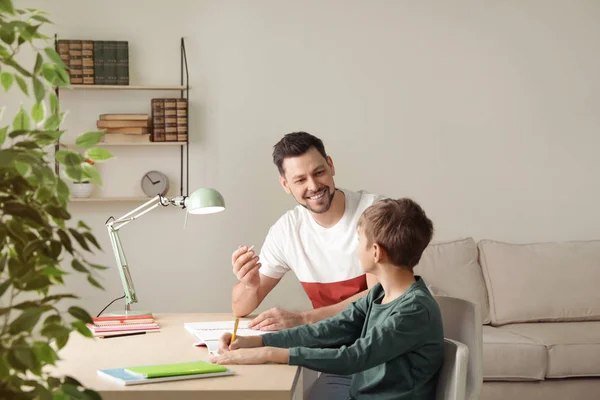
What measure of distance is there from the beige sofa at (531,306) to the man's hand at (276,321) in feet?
5.17

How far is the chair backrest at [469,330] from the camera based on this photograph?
1.96 m

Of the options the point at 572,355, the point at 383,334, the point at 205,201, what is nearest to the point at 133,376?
the point at 383,334

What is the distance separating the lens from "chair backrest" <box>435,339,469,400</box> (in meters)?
1.83

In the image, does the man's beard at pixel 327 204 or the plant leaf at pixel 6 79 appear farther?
the man's beard at pixel 327 204

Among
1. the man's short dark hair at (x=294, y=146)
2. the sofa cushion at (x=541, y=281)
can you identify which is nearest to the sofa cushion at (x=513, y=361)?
the sofa cushion at (x=541, y=281)

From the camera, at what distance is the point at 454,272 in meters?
4.14

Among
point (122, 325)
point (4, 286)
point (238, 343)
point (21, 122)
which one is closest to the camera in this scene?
point (4, 286)

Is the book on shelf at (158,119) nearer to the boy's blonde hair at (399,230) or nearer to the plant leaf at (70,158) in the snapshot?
the boy's blonde hair at (399,230)

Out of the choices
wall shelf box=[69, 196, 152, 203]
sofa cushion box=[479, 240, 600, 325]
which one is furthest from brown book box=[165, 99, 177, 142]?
sofa cushion box=[479, 240, 600, 325]

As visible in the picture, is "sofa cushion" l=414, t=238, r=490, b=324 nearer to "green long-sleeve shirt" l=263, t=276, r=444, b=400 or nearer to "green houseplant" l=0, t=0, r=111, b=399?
"green long-sleeve shirt" l=263, t=276, r=444, b=400

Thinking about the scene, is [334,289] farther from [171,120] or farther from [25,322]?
[25,322]

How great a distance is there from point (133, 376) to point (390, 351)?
0.60 metres

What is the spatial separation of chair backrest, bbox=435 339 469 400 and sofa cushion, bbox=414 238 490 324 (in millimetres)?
2124

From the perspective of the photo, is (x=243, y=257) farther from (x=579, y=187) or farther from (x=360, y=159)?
(x=579, y=187)
